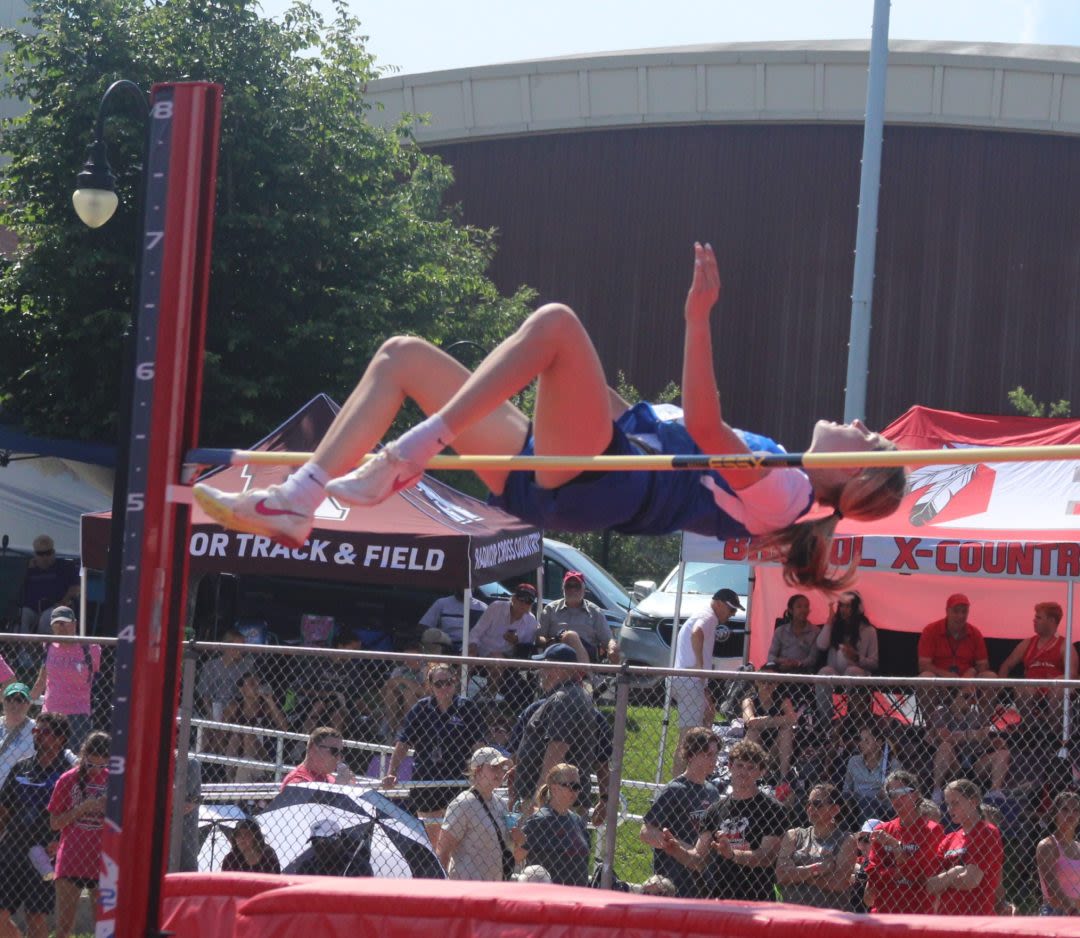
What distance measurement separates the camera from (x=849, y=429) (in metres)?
3.71

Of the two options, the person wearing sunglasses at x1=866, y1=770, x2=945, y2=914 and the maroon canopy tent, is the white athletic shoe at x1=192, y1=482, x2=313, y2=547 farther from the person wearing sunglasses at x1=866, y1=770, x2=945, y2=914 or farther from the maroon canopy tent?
the maroon canopy tent

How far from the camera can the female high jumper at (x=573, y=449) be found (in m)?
3.39

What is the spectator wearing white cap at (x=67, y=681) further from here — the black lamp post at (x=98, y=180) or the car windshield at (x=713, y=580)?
the car windshield at (x=713, y=580)

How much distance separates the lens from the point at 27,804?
243 inches

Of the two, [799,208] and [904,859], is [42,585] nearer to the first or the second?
[904,859]

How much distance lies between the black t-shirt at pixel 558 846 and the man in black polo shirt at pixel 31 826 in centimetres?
198

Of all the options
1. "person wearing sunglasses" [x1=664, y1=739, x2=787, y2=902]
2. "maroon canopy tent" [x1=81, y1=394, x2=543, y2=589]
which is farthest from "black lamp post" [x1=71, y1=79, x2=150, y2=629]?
"person wearing sunglasses" [x1=664, y1=739, x2=787, y2=902]

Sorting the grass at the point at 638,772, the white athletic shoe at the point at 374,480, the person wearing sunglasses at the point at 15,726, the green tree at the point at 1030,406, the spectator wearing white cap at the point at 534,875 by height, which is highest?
the green tree at the point at 1030,406

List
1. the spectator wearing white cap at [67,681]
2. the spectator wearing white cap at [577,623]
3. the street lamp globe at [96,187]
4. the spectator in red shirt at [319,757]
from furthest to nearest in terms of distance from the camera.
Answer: the spectator wearing white cap at [577,623], the street lamp globe at [96,187], the spectator wearing white cap at [67,681], the spectator in red shirt at [319,757]

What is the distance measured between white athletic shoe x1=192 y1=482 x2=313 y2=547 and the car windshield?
38.5 feet

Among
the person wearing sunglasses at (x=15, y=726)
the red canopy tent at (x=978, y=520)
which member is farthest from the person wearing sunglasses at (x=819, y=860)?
the person wearing sunglasses at (x=15, y=726)

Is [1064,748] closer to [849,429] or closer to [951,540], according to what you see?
[951,540]

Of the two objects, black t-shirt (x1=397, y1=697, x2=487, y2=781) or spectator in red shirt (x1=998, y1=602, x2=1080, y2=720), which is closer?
black t-shirt (x1=397, y1=697, x2=487, y2=781)

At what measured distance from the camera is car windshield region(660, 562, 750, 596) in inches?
593
